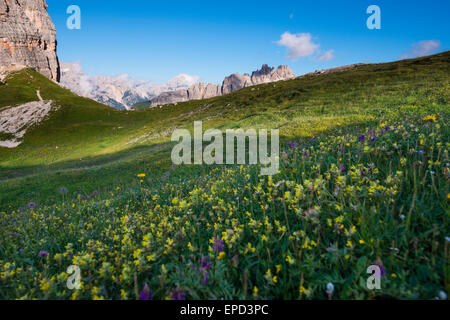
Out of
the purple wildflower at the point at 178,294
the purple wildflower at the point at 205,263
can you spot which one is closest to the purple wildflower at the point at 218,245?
the purple wildflower at the point at 205,263

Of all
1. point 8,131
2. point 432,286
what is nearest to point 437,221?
point 432,286

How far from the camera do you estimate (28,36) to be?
164375mm

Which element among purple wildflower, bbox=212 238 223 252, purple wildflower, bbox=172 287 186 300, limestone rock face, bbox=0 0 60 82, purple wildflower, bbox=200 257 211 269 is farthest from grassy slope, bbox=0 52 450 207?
limestone rock face, bbox=0 0 60 82

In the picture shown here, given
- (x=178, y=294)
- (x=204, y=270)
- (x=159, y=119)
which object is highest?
(x=159, y=119)

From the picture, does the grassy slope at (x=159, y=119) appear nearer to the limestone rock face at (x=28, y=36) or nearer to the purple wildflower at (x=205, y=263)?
the purple wildflower at (x=205, y=263)

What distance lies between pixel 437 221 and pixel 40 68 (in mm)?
227330

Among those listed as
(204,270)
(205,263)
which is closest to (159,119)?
(205,263)

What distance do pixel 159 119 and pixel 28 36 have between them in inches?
6792

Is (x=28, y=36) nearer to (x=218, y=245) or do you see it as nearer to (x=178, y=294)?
(x=218, y=245)

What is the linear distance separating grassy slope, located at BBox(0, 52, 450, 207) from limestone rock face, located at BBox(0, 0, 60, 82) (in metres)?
42.0

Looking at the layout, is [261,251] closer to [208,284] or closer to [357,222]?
[208,284]

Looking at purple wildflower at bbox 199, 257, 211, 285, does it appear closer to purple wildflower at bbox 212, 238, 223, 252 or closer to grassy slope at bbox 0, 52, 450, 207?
purple wildflower at bbox 212, 238, 223, 252

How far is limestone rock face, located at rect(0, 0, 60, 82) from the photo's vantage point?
152500 mm

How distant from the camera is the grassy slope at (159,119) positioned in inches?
763
